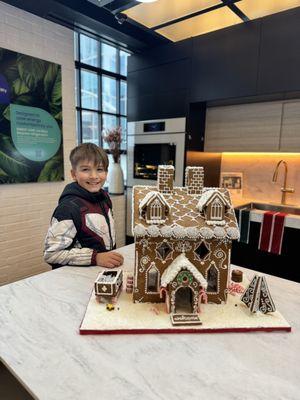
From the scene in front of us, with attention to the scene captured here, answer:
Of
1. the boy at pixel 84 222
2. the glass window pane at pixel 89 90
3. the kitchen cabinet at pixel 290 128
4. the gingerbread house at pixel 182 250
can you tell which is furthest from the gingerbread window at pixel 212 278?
the glass window pane at pixel 89 90

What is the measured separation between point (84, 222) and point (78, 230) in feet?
0.15

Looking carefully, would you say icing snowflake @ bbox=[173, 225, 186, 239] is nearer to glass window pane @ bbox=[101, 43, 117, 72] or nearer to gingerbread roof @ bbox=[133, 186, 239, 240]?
A: gingerbread roof @ bbox=[133, 186, 239, 240]

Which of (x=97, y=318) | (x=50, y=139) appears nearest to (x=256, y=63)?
(x=50, y=139)

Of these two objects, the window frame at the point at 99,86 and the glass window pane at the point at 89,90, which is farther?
the glass window pane at the point at 89,90

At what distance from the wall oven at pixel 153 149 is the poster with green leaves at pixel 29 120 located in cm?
85

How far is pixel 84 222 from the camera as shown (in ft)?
4.08

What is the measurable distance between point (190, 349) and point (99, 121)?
319 centimetres

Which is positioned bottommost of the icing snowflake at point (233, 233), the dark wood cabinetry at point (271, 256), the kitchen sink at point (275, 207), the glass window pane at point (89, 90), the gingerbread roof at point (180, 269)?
the dark wood cabinetry at point (271, 256)

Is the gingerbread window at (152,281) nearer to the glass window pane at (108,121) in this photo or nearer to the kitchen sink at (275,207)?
the kitchen sink at (275,207)

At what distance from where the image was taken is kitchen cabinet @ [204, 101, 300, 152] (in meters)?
2.28

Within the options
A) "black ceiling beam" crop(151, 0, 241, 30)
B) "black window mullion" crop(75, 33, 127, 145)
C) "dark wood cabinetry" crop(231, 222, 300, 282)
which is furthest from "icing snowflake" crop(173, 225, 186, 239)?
"black window mullion" crop(75, 33, 127, 145)

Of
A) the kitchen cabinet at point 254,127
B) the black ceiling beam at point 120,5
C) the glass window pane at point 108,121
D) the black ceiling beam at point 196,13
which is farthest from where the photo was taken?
the glass window pane at point 108,121

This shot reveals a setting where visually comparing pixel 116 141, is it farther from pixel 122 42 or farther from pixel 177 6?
pixel 177 6

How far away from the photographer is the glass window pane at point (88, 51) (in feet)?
10.4
